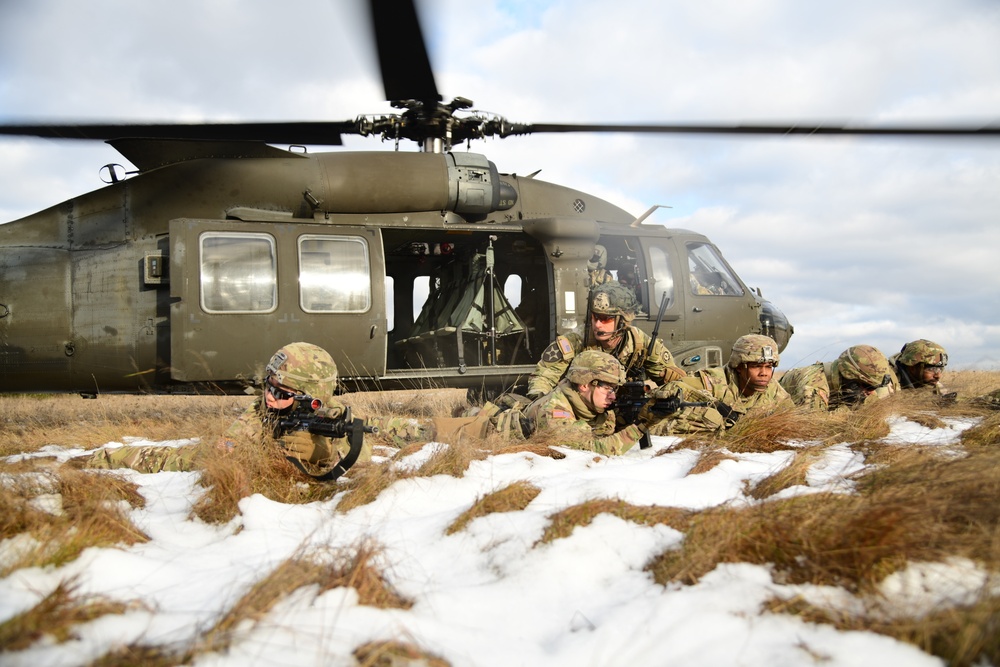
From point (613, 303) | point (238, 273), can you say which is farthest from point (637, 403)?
point (238, 273)

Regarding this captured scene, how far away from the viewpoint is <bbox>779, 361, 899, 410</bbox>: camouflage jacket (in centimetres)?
594

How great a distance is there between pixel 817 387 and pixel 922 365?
5.51ft

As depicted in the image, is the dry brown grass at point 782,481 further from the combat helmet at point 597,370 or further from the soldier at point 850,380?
the soldier at point 850,380

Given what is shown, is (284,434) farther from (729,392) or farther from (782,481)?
(729,392)

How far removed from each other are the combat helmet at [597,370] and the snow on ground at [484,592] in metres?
1.70

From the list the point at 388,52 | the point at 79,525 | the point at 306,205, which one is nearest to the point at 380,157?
the point at 306,205

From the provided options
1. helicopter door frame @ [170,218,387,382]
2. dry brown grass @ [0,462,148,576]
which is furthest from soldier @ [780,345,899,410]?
dry brown grass @ [0,462,148,576]

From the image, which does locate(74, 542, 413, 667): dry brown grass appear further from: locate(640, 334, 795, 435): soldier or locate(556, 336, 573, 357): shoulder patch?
locate(556, 336, 573, 357): shoulder patch

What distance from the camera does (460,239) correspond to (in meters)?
7.60

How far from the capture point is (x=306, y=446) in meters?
3.99

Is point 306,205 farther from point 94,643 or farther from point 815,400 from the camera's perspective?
point 94,643

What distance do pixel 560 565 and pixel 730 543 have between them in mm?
508

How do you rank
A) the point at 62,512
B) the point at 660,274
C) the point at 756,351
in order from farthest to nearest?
the point at 660,274 → the point at 756,351 → the point at 62,512

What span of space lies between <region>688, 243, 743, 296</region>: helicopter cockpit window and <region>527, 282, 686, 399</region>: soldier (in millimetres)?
1999
